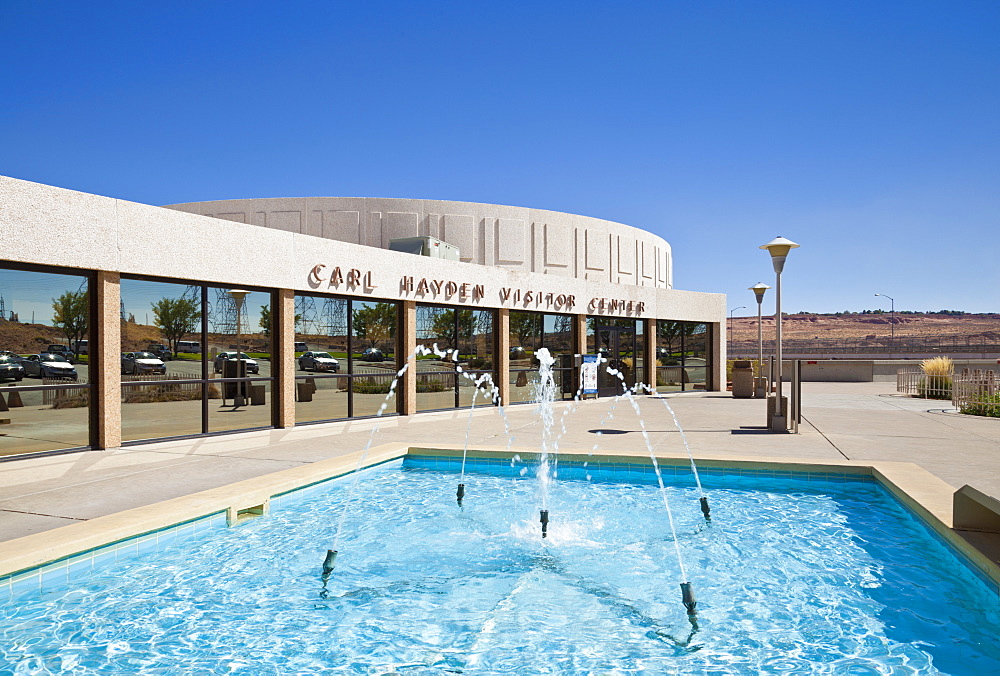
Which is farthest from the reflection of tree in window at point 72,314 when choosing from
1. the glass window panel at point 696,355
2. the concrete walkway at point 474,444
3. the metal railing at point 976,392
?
the glass window panel at point 696,355

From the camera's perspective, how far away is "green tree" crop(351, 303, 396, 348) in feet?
52.9

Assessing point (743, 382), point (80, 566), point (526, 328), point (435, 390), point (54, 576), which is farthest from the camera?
point (743, 382)

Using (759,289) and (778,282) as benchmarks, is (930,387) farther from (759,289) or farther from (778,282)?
(778,282)

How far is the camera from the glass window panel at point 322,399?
619 inches

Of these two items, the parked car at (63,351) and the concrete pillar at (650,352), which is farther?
the concrete pillar at (650,352)

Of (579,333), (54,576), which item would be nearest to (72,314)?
(54,576)

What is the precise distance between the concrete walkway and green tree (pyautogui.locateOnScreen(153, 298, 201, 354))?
2118 millimetres

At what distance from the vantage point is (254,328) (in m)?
13.9

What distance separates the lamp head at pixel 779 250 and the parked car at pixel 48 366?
47.8 feet

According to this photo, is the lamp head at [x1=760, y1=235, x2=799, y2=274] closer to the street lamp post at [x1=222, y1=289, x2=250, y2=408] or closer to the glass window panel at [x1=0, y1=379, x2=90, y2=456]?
the street lamp post at [x1=222, y1=289, x2=250, y2=408]

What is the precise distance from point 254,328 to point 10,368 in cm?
471

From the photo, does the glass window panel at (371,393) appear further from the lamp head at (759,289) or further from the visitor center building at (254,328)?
the lamp head at (759,289)

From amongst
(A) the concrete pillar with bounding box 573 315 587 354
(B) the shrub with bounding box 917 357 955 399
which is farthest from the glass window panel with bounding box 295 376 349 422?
(B) the shrub with bounding box 917 357 955 399

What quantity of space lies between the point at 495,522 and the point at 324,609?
2886 mm
